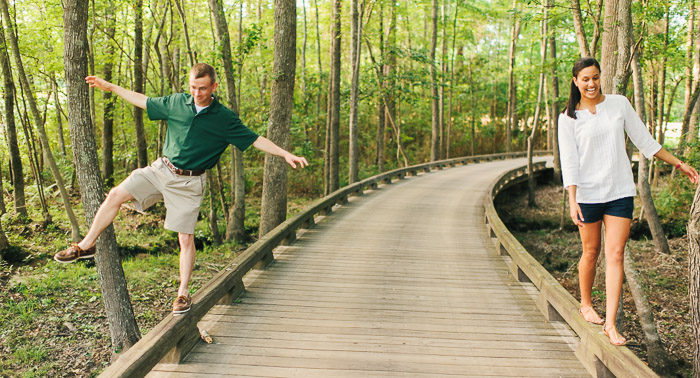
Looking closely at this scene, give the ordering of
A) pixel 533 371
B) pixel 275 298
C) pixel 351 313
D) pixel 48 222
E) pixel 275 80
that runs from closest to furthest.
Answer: pixel 533 371 < pixel 351 313 < pixel 275 298 < pixel 275 80 < pixel 48 222

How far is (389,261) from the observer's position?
283 inches

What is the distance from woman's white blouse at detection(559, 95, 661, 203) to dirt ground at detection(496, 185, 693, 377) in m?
4.04

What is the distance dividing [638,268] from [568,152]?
28.4ft

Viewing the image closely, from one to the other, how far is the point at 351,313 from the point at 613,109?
3043 millimetres

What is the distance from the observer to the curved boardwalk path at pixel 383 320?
377 cm

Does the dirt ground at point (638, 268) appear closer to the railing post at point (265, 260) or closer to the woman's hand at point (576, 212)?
the woman's hand at point (576, 212)

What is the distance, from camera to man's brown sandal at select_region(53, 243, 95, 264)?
134 inches

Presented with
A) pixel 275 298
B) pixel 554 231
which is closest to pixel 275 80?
pixel 275 298

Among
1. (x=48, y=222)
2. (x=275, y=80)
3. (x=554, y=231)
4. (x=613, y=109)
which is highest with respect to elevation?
(x=275, y=80)

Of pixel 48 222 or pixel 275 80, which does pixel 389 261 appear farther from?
pixel 48 222

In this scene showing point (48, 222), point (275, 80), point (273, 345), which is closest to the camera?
point (273, 345)

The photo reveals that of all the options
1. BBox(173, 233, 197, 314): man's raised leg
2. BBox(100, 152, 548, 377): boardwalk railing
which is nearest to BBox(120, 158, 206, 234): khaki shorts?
BBox(173, 233, 197, 314): man's raised leg

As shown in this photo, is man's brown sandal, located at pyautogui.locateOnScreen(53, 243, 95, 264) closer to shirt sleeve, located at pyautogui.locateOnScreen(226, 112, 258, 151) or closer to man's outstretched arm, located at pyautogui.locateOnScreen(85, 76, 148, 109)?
man's outstretched arm, located at pyautogui.locateOnScreen(85, 76, 148, 109)

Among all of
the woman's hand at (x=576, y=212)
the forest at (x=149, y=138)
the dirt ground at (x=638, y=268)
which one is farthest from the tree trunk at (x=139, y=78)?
the woman's hand at (x=576, y=212)
